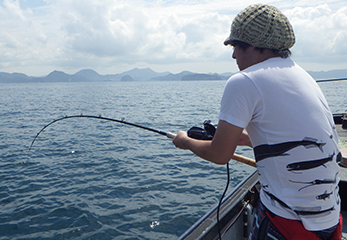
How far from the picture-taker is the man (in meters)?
1.62

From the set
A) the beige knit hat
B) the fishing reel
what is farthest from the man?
the fishing reel

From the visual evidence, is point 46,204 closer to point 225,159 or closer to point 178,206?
point 178,206

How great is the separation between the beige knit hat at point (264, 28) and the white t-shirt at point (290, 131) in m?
0.14

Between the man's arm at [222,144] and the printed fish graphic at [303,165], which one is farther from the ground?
the man's arm at [222,144]

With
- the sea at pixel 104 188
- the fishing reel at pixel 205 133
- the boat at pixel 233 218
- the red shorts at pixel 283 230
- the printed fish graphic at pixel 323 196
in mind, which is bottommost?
the sea at pixel 104 188

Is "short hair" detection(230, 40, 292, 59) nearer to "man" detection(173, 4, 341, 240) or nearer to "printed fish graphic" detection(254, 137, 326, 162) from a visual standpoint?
"man" detection(173, 4, 341, 240)

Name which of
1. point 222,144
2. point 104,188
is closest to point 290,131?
point 222,144

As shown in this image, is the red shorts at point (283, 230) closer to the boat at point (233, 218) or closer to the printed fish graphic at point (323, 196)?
the printed fish graphic at point (323, 196)

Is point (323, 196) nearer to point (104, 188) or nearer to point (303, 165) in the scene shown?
point (303, 165)

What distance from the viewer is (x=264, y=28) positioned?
1744 mm

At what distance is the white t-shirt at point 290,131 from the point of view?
1620mm

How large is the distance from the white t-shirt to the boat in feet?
5.50

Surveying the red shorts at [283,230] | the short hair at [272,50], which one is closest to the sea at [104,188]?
the red shorts at [283,230]

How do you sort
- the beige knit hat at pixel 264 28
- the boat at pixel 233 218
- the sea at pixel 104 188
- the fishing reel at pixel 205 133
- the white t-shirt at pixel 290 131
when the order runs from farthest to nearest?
Result: 1. the sea at pixel 104 188
2. the boat at pixel 233 218
3. the fishing reel at pixel 205 133
4. the beige knit hat at pixel 264 28
5. the white t-shirt at pixel 290 131
